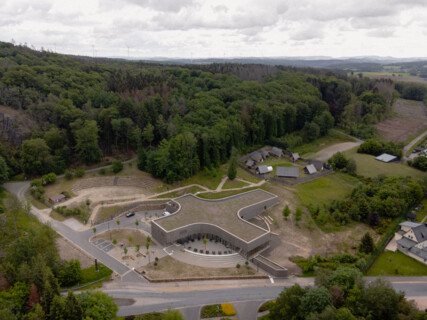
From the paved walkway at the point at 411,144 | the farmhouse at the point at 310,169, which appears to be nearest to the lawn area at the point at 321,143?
the farmhouse at the point at 310,169

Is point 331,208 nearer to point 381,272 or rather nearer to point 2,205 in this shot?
point 381,272

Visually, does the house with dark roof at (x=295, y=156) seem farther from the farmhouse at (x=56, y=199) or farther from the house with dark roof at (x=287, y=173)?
the farmhouse at (x=56, y=199)

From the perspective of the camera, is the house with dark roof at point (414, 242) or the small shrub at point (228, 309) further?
the house with dark roof at point (414, 242)

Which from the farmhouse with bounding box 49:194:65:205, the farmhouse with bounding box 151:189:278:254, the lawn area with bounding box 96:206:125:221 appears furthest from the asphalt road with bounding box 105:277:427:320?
the farmhouse with bounding box 49:194:65:205

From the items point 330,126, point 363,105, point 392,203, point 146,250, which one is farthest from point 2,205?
point 363,105

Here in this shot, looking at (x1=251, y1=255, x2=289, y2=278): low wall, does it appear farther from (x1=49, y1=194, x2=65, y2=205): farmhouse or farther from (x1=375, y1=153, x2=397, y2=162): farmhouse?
(x1=375, y1=153, x2=397, y2=162): farmhouse

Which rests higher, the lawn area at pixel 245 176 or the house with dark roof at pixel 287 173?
the house with dark roof at pixel 287 173

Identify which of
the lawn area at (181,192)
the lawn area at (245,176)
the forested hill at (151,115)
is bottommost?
the lawn area at (181,192)
